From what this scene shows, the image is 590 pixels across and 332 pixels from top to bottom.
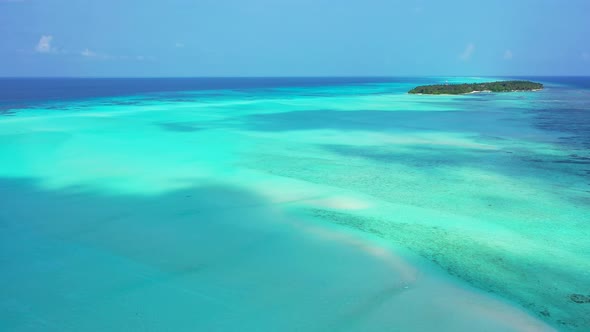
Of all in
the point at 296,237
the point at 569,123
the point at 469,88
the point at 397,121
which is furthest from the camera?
the point at 469,88

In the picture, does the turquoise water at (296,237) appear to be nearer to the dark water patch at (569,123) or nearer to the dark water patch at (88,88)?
the dark water patch at (569,123)

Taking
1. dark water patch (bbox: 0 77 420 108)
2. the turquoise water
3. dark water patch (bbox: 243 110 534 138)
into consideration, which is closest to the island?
dark water patch (bbox: 243 110 534 138)

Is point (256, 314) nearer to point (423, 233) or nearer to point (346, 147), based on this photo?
point (423, 233)

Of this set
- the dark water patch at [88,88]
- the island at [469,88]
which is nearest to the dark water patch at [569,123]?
the island at [469,88]

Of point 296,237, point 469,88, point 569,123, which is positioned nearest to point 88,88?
point 469,88

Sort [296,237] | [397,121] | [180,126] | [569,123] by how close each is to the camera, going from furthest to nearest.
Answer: [397,121] < [180,126] < [569,123] < [296,237]

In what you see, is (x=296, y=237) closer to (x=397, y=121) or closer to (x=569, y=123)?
(x=397, y=121)

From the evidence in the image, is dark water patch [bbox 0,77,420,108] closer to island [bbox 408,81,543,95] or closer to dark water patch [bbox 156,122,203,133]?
dark water patch [bbox 156,122,203,133]

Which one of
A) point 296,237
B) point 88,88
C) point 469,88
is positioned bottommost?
point 296,237
